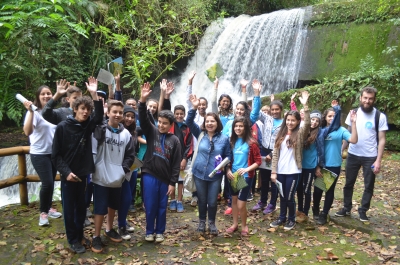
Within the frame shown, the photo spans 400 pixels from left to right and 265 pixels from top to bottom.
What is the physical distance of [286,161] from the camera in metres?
4.48

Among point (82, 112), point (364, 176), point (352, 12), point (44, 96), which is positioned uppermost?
point (352, 12)

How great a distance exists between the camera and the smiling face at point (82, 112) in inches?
140

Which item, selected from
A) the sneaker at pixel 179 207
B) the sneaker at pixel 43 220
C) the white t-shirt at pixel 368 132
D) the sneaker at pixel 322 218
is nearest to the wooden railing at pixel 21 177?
the sneaker at pixel 43 220

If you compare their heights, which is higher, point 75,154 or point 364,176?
point 75,154

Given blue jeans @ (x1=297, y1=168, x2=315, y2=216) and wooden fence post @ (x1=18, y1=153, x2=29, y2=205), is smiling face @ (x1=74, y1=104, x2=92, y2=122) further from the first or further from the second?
blue jeans @ (x1=297, y1=168, x2=315, y2=216)

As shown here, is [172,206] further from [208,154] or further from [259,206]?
[208,154]

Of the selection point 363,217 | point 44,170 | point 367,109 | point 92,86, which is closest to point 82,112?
point 92,86

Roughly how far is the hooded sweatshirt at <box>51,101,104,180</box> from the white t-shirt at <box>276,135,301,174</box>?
2.48m

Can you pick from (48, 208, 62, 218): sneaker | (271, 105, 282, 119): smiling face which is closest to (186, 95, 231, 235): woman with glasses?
(271, 105, 282, 119): smiling face

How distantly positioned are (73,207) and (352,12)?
1199 centimetres

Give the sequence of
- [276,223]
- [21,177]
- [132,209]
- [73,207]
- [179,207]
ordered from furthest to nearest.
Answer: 1. [179,207]
2. [132,209]
3. [21,177]
4. [276,223]
5. [73,207]

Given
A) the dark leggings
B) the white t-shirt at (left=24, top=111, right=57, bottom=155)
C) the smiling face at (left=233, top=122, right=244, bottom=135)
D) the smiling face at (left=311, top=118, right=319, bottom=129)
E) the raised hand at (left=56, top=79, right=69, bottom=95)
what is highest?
the raised hand at (left=56, top=79, right=69, bottom=95)

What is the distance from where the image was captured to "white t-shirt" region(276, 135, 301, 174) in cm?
444

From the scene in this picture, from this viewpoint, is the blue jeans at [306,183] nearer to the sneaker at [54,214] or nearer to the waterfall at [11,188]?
the sneaker at [54,214]
